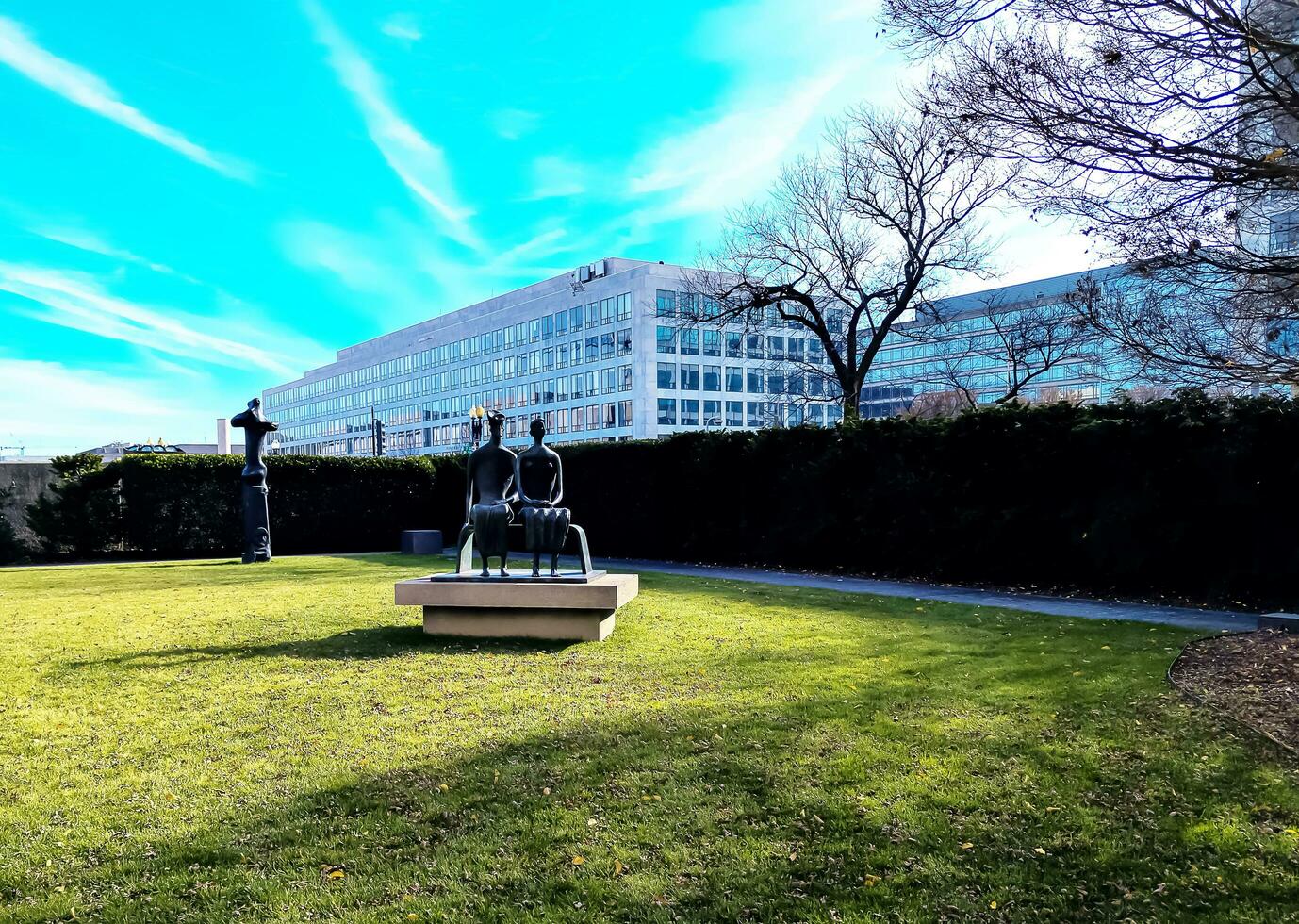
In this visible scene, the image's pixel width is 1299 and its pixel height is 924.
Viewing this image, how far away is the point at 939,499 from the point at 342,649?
382 inches

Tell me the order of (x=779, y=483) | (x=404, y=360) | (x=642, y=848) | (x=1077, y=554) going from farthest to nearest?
(x=404, y=360) → (x=779, y=483) → (x=1077, y=554) → (x=642, y=848)

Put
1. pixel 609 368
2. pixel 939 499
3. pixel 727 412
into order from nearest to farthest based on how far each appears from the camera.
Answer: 1. pixel 939 499
2. pixel 609 368
3. pixel 727 412

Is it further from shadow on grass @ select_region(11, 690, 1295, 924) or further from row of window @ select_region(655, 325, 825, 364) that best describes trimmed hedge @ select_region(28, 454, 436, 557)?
row of window @ select_region(655, 325, 825, 364)

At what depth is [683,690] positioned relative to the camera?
6.04 meters

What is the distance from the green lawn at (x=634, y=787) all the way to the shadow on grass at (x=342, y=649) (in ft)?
0.28

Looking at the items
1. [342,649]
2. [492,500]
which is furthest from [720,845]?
[492,500]

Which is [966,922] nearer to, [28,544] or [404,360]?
[28,544]

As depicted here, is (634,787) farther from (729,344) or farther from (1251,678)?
(729,344)

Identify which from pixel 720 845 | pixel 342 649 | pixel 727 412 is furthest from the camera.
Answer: pixel 727 412

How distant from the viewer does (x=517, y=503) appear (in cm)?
905

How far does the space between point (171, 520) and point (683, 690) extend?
19.3 meters

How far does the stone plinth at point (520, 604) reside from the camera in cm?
802

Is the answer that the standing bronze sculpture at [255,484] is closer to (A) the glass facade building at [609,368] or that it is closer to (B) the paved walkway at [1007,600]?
(B) the paved walkway at [1007,600]

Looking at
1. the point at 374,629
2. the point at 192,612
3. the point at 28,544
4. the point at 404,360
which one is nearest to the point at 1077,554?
the point at 374,629
